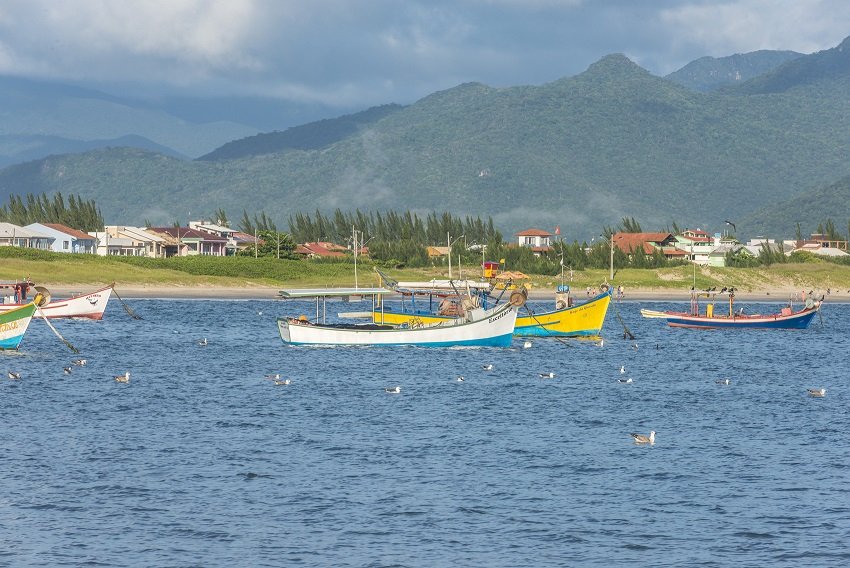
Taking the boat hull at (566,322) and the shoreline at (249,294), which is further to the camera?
the shoreline at (249,294)

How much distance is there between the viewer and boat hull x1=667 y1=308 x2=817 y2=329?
11856 centimetres

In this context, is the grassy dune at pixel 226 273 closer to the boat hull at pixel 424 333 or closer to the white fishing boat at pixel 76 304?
the white fishing boat at pixel 76 304

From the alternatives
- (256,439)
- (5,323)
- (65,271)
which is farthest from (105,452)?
(65,271)

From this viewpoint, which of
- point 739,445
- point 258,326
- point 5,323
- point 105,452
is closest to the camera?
point 105,452

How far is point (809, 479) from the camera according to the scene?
42125mm

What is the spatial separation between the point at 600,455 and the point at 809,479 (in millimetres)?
7298

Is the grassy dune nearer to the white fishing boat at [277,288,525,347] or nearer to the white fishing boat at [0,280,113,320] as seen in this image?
the white fishing boat at [0,280,113,320]

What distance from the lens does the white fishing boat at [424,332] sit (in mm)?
85250

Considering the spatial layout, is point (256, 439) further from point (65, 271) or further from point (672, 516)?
point (65, 271)

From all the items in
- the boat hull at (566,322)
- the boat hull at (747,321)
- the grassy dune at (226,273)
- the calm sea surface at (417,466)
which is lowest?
the calm sea surface at (417,466)

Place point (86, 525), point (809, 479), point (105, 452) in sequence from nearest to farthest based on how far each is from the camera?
point (86, 525) < point (809, 479) < point (105, 452)

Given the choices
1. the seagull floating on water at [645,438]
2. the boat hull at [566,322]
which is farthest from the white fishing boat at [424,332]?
the seagull floating on water at [645,438]

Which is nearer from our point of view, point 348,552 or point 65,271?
point 348,552

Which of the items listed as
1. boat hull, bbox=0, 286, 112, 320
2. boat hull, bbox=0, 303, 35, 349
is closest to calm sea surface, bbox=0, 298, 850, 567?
boat hull, bbox=0, 303, 35, 349
